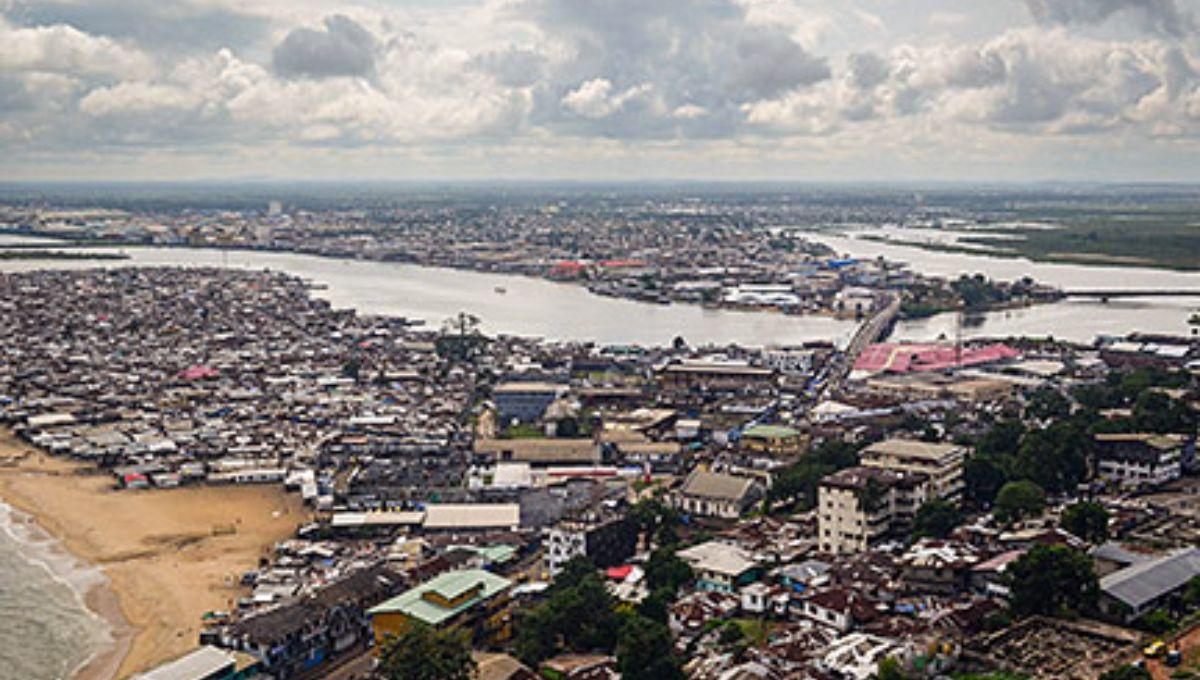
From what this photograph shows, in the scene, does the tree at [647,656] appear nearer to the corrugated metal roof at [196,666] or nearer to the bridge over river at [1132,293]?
the corrugated metal roof at [196,666]

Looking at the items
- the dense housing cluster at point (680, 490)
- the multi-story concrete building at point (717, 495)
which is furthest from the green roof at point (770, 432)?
the multi-story concrete building at point (717, 495)

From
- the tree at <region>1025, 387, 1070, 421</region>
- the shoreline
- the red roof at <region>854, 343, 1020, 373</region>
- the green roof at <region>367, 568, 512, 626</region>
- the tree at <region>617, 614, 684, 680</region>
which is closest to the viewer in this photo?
the tree at <region>617, 614, 684, 680</region>

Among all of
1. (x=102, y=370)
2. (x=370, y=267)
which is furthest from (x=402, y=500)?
(x=370, y=267)

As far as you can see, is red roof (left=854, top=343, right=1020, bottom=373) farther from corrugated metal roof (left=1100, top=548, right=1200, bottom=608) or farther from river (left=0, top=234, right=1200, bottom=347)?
corrugated metal roof (left=1100, top=548, right=1200, bottom=608)

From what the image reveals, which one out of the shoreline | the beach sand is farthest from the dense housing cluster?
the shoreline

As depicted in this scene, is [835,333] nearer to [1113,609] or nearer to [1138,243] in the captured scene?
[1113,609]
